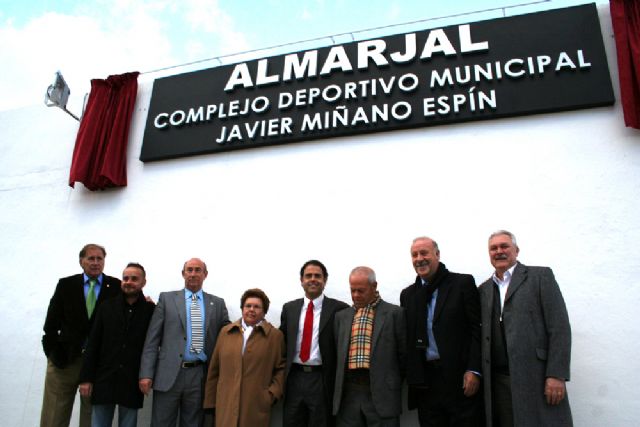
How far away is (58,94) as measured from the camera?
15.7ft

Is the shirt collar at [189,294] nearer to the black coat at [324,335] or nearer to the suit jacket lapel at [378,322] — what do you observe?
the black coat at [324,335]

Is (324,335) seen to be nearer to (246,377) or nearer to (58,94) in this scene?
(246,377)

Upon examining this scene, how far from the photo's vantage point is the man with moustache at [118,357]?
3002mm

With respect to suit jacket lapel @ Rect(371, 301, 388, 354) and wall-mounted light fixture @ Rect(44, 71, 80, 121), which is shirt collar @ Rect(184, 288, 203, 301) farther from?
wall-mounted light fixture @ Rect(44, 71, 80, 121)

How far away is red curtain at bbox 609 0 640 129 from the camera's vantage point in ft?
10.8

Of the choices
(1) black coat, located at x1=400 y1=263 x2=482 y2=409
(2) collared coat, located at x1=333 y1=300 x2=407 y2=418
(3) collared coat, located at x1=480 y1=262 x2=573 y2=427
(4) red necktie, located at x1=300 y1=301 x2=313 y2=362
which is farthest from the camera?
(4) red necktie, located at x1=300 y1=301 x2=313 y2=362

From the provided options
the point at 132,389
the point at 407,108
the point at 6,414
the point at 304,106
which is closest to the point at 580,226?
the point at 407,108

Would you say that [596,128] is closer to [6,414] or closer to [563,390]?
[563,390]

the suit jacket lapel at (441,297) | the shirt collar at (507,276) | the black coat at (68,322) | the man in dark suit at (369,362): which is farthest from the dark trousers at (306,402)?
the black coat at (68,322)

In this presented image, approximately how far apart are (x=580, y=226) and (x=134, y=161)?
4.15 m

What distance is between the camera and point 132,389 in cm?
304

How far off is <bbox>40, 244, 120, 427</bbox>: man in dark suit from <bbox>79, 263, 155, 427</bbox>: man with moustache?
258 millimetres

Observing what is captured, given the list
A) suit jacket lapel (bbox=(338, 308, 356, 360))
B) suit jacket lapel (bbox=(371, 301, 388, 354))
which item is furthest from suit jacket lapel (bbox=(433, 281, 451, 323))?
suit jacket lapel (bbox=(338, 308, 356, 360))

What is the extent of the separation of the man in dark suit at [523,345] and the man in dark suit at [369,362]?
0.51 m
